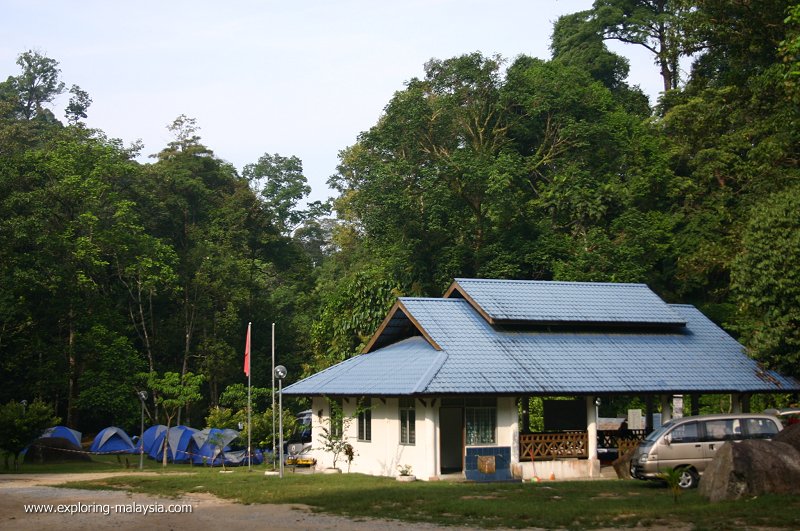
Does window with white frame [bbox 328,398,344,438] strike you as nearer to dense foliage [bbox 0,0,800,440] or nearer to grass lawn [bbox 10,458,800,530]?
grass lawn [bbox 10,458,800,530]

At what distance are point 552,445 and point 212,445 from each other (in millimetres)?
16189

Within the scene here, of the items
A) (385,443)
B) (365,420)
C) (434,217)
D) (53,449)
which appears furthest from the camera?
(434,217)

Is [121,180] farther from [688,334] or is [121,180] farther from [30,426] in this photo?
[688,334]

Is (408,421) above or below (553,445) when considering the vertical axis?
above

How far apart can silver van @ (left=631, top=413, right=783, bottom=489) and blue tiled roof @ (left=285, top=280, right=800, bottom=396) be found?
3.77 meters

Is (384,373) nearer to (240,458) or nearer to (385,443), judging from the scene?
(385,443)

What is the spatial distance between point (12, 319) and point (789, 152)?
3207cm

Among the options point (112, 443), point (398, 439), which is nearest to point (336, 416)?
point (398, 439)

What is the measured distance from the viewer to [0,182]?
4216 cm

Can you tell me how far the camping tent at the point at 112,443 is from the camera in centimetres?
4228

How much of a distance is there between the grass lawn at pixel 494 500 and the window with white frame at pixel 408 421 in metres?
1.46

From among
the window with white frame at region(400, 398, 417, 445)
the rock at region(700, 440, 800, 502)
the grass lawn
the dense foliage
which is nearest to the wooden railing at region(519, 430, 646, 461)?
the grass lawn

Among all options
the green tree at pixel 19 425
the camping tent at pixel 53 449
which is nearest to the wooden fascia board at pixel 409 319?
the green tree at pixel 19 425

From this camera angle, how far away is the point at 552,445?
26.8 m
